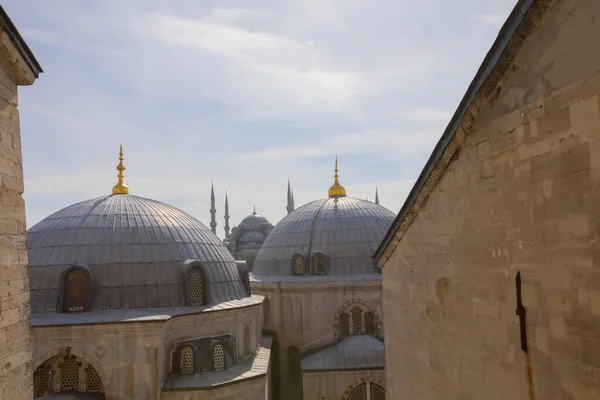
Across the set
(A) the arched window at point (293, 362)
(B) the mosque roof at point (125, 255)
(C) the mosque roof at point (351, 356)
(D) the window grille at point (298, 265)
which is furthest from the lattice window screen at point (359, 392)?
(D) the window grille at point (298, 265)

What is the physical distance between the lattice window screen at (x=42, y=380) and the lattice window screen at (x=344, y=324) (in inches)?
452

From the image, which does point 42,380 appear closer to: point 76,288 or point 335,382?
point 76,288

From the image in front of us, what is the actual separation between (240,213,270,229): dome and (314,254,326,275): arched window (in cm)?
3019

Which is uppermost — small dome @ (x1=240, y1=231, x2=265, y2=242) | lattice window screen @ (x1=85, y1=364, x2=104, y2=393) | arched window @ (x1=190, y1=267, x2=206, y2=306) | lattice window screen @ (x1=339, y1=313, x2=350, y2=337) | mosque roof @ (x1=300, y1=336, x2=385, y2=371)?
small dome @ (x1=240, y1=231, x2=265, y2=242)

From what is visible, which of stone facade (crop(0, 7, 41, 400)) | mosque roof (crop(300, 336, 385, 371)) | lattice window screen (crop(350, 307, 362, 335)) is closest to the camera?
stone facade (crop(0, 7, 41, 400))

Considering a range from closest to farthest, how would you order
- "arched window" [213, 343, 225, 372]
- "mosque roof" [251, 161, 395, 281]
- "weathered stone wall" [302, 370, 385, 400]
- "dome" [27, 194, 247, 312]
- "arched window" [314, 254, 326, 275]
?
"dome" [27, 194, 247, 312]
"arched window" [213, 343, 225, 372]
"weathered stone wall" [302, 370, 385, 400]
"arched window" [314, 254, 326, 275]
"mosque roof" [251, 161, 395, 281]

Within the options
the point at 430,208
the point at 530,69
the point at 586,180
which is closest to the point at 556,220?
the point at 586,180

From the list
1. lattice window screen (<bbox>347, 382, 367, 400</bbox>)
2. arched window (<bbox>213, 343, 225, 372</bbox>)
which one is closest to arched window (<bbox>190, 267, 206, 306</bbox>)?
arched window (<bbox>213, 343, 225, 372</bbox>)

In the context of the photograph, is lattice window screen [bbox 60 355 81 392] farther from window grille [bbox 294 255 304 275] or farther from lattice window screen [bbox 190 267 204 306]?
window grille [bbox 294 255 304 275]

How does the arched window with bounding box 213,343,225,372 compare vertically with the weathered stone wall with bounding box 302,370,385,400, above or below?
above

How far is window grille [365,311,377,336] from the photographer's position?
2003cm

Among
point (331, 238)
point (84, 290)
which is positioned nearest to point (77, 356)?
point (84, 290)

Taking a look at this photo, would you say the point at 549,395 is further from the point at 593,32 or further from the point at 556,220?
the point at 593,32

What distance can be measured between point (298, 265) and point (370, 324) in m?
4.17
